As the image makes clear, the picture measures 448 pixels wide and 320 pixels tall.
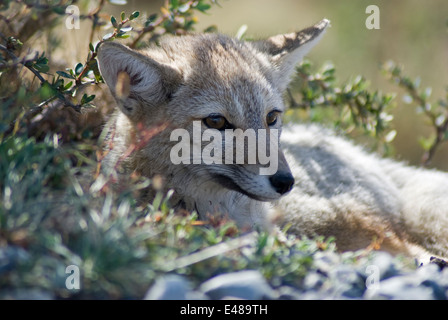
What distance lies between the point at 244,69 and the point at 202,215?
1.10 metres

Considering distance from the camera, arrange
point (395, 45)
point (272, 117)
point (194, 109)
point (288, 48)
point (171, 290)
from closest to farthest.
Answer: point (171, 290)
point (194, 109)
point (272, 117)
point (288, 48)
point (395, 45)

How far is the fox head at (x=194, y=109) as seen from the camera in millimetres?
3572

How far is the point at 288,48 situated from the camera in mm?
4539

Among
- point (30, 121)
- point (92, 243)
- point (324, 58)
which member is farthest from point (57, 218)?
point (324, 58)

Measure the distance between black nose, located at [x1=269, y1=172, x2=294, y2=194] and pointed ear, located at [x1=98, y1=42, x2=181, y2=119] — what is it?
99 cm

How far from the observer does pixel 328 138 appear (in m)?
5.81

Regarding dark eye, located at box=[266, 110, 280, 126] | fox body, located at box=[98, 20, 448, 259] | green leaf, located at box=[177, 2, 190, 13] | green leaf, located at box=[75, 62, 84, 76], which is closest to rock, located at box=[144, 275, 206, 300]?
fox body, located at box=[98, 20, 448, 259]

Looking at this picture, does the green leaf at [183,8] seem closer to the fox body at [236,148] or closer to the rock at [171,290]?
the fox body at [236,148]

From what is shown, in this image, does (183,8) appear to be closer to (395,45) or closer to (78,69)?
(78,69)

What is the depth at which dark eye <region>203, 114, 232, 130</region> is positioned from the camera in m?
3.67

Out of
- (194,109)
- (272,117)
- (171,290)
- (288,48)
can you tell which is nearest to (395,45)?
(288,48)

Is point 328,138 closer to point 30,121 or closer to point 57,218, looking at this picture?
point 30,121

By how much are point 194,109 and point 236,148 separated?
41 centimetres

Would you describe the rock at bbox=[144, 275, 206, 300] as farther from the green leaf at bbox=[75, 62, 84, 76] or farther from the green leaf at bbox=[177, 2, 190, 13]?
the green leaf at bbox=[177, 2, 190, 13]
